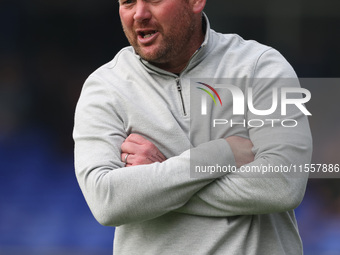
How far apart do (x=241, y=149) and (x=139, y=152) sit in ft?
1.04

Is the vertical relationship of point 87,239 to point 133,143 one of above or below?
below

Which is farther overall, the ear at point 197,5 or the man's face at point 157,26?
the ear at point 197,5

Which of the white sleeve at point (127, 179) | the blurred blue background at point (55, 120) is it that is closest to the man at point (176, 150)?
the white sleeve at point (127, 179)

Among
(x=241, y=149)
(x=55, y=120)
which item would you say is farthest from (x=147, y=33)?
(x=55, y=120)

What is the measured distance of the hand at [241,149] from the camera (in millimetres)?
2248

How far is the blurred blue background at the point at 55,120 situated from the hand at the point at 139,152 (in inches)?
107

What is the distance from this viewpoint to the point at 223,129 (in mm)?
2314

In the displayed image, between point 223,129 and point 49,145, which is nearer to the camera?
point 223,129

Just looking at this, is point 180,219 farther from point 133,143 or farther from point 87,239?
point 87,239

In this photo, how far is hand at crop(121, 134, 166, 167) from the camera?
223 cm

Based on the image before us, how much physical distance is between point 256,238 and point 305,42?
2.77 m

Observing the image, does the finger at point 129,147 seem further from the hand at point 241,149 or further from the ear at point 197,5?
the ear at point 197,5

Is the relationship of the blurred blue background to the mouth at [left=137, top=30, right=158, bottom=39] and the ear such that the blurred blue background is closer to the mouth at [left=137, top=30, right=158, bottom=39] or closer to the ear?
the ear

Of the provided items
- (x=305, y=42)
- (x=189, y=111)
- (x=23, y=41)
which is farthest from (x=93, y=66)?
(x=189, y=111)
